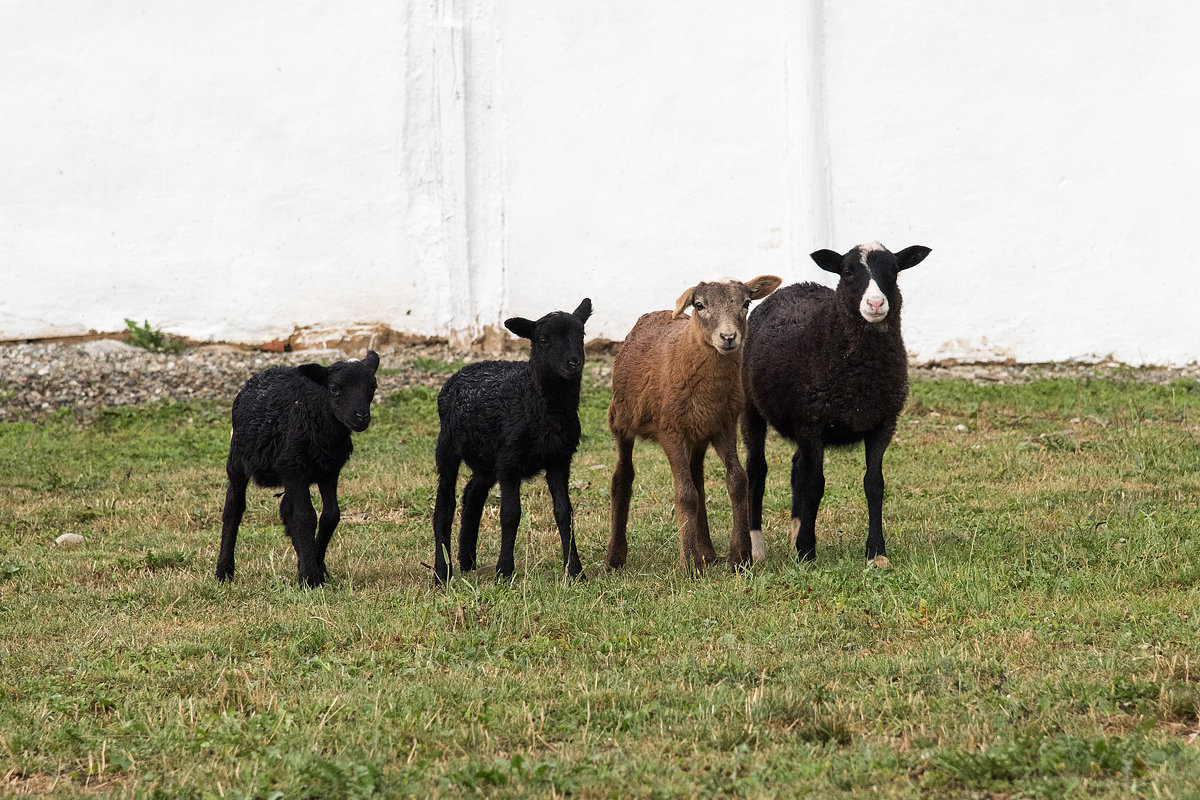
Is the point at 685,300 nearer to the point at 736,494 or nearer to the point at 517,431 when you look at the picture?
the point at 736,494

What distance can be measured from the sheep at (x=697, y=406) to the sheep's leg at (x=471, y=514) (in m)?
0.92

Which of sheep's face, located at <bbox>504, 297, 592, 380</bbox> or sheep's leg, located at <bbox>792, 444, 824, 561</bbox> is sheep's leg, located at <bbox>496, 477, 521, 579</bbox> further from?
sheep's leg, located at <bbox>792, 444, 824, 561</bbox>

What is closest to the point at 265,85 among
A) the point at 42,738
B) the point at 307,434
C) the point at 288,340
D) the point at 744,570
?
the point at 288,340

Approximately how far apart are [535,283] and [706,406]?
925 centimetres

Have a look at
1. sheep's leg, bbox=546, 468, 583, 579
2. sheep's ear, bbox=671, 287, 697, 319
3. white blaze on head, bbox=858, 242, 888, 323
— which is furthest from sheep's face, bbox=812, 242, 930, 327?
sheep's leg, bbox=546, 468, 583, 579

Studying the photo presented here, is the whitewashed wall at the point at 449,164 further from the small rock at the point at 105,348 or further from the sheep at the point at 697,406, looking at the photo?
the sheep at the point at 697,406

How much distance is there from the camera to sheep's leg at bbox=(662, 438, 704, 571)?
797 cm

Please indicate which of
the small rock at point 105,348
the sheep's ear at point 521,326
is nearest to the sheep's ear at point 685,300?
the sheep's ear at point 521,326

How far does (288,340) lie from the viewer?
1709 centimetres

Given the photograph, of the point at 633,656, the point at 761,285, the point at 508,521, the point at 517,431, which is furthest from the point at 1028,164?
the point at 633,656

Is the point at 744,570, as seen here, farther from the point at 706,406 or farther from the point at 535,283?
the point at 535,283

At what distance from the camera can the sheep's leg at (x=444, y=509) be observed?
812 cm

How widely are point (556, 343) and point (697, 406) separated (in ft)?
3.41

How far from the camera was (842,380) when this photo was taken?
8.08 m
